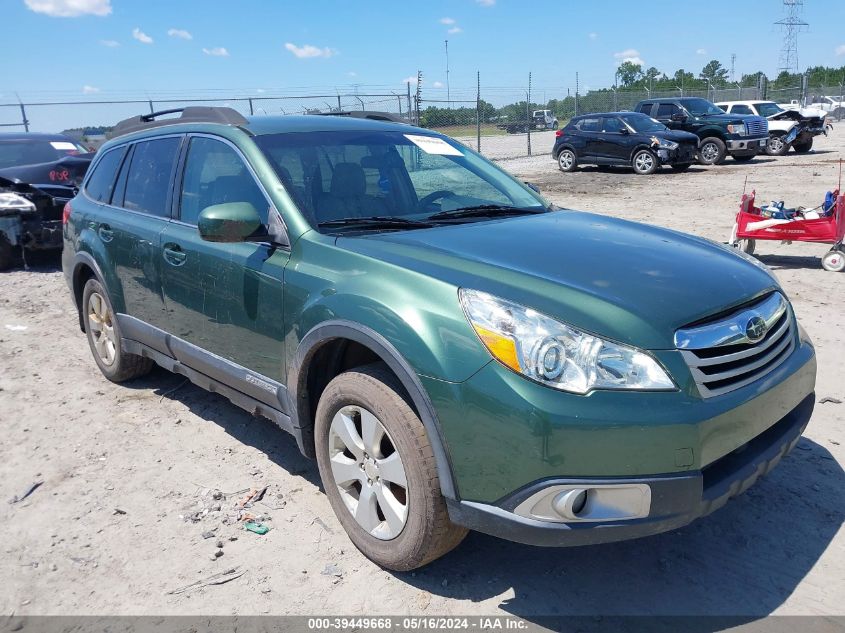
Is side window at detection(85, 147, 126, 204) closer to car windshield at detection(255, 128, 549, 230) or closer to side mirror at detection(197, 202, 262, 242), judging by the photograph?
car windshield at detection(255, 128, 549, 230)

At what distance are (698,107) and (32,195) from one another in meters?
18.9

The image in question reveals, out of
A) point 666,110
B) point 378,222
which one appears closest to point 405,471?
point 378,222

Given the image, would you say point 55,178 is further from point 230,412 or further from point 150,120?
point 230,412

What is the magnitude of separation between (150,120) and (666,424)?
408cm

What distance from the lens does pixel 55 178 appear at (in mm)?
9047

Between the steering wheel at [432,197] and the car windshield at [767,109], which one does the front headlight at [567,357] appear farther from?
the car windshield at [767,109]

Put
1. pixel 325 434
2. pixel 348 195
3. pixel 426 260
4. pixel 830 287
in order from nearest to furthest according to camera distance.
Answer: pixel 426 260 → pixel 325 434 → pixel 348 195 → pixel 830 287

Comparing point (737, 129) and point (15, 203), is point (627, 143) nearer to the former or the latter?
point (737, 129)

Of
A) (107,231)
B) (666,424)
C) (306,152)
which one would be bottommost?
(666,424)

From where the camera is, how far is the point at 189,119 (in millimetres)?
4238

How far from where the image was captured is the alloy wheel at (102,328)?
5.03m

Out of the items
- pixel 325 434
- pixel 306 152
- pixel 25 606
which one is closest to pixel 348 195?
pixel 306 152

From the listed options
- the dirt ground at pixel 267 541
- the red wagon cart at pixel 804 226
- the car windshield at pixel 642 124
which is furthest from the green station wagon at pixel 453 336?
the car windshield at pixel 642 124

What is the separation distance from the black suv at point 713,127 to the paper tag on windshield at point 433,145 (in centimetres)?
1834
